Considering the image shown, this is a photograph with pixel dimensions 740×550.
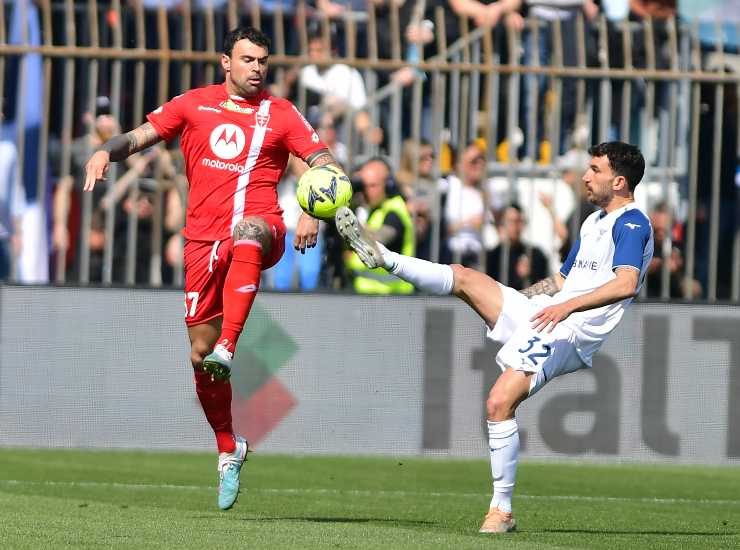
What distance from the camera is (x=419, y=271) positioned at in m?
8.36

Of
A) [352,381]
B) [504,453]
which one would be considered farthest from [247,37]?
[352,381]

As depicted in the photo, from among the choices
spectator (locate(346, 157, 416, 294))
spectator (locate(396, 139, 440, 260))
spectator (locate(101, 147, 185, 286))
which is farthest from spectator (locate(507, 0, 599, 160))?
spectator (locate(101, 147, 185, 286))

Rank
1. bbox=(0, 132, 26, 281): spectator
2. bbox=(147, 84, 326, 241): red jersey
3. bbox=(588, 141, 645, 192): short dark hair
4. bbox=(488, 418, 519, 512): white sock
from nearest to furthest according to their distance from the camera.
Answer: bbox=(488, 418, 519, 512): white sock, bbox=(588, 141, 645, 192): short dark hair, bbox=(147, 84, 326, 241): red jersey, bbox=(0, 132, 26, 281): spectator

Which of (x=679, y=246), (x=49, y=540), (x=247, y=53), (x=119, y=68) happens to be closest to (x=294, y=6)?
(x=119, y=68)

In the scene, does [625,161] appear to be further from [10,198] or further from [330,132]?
[10,198]

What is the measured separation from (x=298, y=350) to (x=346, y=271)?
0.83m

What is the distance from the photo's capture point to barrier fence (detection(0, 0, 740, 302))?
A: 1280 centimetres

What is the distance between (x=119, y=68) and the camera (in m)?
12.9

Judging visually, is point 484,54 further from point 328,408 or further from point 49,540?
point 49,540

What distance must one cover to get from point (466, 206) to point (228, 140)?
446 centimetres

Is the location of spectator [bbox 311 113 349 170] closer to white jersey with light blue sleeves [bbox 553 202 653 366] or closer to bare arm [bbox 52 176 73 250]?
bare arm [bbox 52 176 73 250]

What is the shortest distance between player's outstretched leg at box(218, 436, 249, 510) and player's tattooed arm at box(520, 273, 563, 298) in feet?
5.83

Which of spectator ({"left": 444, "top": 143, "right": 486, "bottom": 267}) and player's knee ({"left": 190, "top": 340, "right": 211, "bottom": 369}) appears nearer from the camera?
player's knee ({"left": 190, "top": 340, "right": 211, "bottom": 369})

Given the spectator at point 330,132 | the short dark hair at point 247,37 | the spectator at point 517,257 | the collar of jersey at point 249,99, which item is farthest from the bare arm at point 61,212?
the short dark hair at point 247,37
